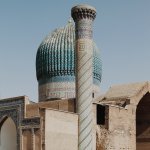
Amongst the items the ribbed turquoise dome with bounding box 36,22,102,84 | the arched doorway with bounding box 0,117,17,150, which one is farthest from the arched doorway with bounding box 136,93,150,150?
the arched doorway with bounding box 0,117,17,150

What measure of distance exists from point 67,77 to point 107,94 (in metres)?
3.50

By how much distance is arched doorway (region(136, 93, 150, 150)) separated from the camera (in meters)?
23.9

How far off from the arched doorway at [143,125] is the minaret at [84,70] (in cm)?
713

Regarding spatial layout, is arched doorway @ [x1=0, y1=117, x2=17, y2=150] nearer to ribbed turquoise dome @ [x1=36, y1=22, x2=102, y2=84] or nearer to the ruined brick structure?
the ruined brick structure

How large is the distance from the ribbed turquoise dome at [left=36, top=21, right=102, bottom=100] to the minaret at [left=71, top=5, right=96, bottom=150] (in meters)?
7.47

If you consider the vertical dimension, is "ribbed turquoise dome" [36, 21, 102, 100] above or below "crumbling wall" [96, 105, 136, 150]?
above

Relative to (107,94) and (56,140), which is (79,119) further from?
(107,94)

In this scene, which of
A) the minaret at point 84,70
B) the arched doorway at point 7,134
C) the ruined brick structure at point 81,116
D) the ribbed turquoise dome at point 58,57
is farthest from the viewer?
the ribbed turquoise dome at point 58,57

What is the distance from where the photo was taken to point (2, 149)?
762 inches

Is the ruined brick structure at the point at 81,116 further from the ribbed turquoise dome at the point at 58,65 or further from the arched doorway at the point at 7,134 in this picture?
the ribbed turquoise dome at the point at 58,65

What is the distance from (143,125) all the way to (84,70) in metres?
8.00

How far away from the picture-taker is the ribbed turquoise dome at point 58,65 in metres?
25.2

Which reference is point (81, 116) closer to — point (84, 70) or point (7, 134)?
point (84, 70)

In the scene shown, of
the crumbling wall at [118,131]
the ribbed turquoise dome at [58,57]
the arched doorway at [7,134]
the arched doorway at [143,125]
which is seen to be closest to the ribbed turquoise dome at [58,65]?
the ribbed turquoise dome at [58,57]
